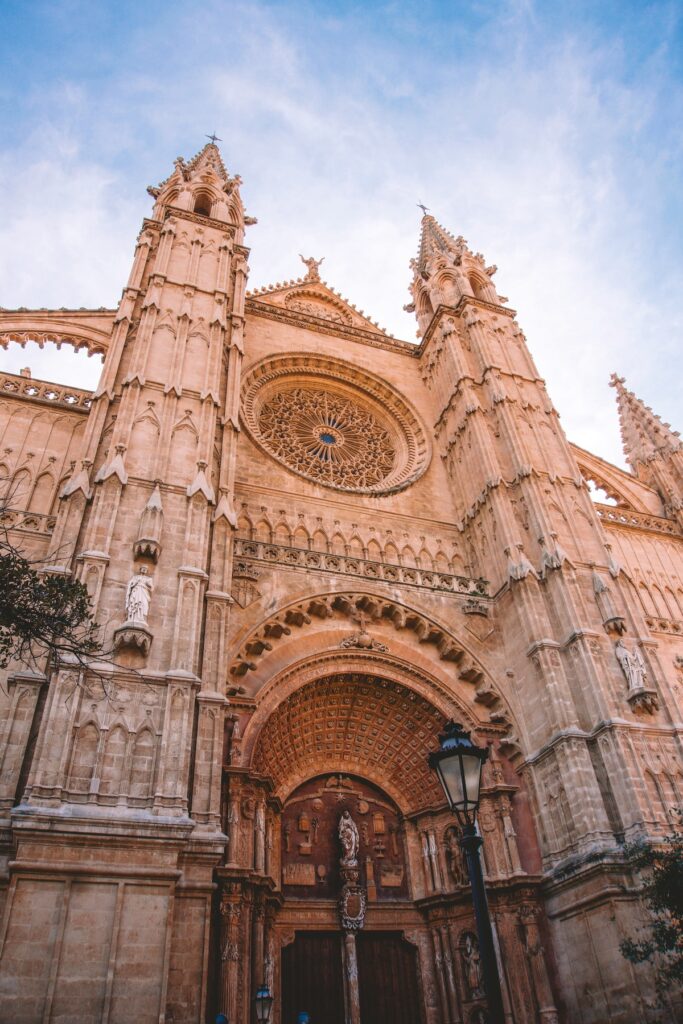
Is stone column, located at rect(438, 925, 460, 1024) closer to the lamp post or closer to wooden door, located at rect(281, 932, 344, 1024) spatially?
wooden door, located at rect(281, 932, 344, 1024)

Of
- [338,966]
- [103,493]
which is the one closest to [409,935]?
[338,966]

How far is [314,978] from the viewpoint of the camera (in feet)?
40.3

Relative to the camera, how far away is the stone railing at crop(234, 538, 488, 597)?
1463cm

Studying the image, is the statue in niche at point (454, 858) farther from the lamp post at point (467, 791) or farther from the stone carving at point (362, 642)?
the lamp post at point (467, 791)

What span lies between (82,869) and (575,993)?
7.79 meters

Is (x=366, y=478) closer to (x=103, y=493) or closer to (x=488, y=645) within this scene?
(x=488, y=645)

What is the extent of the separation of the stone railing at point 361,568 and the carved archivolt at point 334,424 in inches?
108

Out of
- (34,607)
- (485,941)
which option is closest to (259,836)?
(34,607)

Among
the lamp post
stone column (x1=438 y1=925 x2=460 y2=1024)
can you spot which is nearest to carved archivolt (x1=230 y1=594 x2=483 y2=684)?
stone column (x1=438 y1=925 x2=460 y2=1024)

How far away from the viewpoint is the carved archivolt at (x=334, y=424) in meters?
18.8

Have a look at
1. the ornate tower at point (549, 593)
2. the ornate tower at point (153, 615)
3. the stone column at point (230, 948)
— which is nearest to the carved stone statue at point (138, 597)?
the ornate tower at point (153, 615)

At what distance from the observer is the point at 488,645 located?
1546 cm

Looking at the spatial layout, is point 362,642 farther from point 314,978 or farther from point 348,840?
point 314,978

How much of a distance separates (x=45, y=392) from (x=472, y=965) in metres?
14.2
